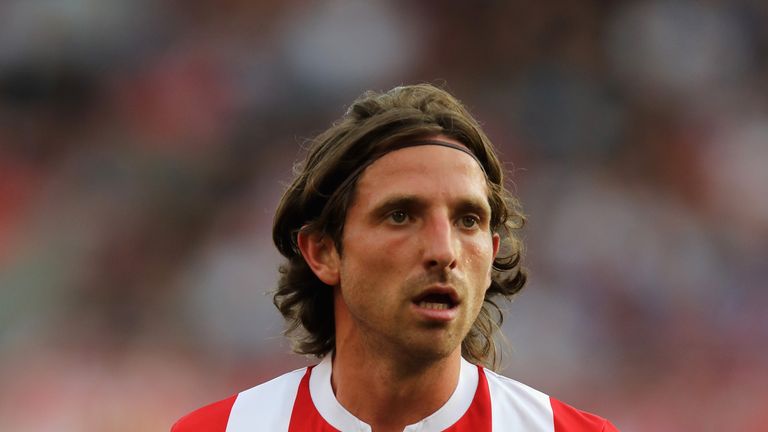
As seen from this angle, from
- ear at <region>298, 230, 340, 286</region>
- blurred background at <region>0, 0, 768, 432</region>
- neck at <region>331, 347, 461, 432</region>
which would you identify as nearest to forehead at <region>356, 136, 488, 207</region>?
ear at <region>298, 230, 340, 286</region>

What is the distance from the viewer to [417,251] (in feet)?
7.95

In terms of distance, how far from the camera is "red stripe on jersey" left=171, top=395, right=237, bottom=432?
2807 millimetres

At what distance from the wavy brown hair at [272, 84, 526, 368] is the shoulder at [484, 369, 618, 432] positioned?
10.5 inches

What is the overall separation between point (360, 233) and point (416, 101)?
0.46 metres

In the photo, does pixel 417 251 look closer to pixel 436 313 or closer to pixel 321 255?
pixel 436 313

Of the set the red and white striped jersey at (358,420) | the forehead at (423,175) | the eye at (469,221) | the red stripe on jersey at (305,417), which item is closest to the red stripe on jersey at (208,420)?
the red and white striped jersey at (358,420)

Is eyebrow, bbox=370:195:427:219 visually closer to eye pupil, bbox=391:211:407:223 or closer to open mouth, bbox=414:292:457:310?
eye pupil, bbox=391:211:407:223

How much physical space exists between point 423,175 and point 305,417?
778 millimetres

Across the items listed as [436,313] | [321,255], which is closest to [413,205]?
[436,313]

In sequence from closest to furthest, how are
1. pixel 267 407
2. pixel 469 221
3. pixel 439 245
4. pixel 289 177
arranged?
pixel 439 245, pixel 469 221, pixel 267 407, pixel 289 177

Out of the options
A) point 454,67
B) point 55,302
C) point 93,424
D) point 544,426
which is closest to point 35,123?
point 55,302

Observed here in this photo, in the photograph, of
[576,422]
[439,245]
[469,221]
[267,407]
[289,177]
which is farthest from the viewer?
[289,177]

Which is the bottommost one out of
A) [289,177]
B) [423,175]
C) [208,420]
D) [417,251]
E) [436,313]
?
[289,177]

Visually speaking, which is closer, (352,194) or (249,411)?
(352,194)
